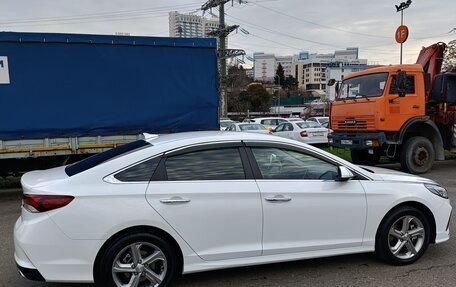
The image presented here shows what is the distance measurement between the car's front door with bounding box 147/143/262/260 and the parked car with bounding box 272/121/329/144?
45.7 feet

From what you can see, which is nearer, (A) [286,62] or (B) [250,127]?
(B) [250,127]

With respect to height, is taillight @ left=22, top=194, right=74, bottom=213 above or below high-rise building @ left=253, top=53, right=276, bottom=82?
below

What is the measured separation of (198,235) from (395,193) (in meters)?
2.16

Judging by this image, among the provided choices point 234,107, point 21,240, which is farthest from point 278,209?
point 234,107

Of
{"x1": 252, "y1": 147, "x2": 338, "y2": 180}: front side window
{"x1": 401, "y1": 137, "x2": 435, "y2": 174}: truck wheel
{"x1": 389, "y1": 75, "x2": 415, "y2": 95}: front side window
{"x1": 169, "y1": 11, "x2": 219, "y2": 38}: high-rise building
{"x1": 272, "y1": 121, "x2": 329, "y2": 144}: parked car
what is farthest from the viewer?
{"x1": 169, "y1": 11, "x2": 219, "y2": 38}: high-rise building

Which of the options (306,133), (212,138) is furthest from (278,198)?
(306,133)

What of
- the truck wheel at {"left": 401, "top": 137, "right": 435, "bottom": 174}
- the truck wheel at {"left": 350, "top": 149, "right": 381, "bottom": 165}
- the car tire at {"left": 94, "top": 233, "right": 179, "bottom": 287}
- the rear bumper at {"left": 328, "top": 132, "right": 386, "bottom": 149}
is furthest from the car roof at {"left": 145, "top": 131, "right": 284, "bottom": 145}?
the truck wheel at {"left": 350, "top": 149, "right": 381, "bottom": 165}

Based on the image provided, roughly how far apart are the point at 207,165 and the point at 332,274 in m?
1.72

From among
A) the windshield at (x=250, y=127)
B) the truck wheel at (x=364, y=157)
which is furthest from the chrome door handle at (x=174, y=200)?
the windshield at (x=250, y=127)

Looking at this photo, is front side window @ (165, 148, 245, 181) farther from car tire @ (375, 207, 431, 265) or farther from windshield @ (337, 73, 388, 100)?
windshield @ (337, 73, 388, 100)

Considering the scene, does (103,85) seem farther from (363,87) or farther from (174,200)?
(363,87)

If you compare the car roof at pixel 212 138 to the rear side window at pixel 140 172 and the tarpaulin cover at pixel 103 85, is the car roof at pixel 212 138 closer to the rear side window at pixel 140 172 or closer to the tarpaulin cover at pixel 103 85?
the rear side window at pixel 140 172

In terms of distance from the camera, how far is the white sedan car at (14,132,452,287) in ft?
11.4

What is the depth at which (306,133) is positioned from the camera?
58.2ft
